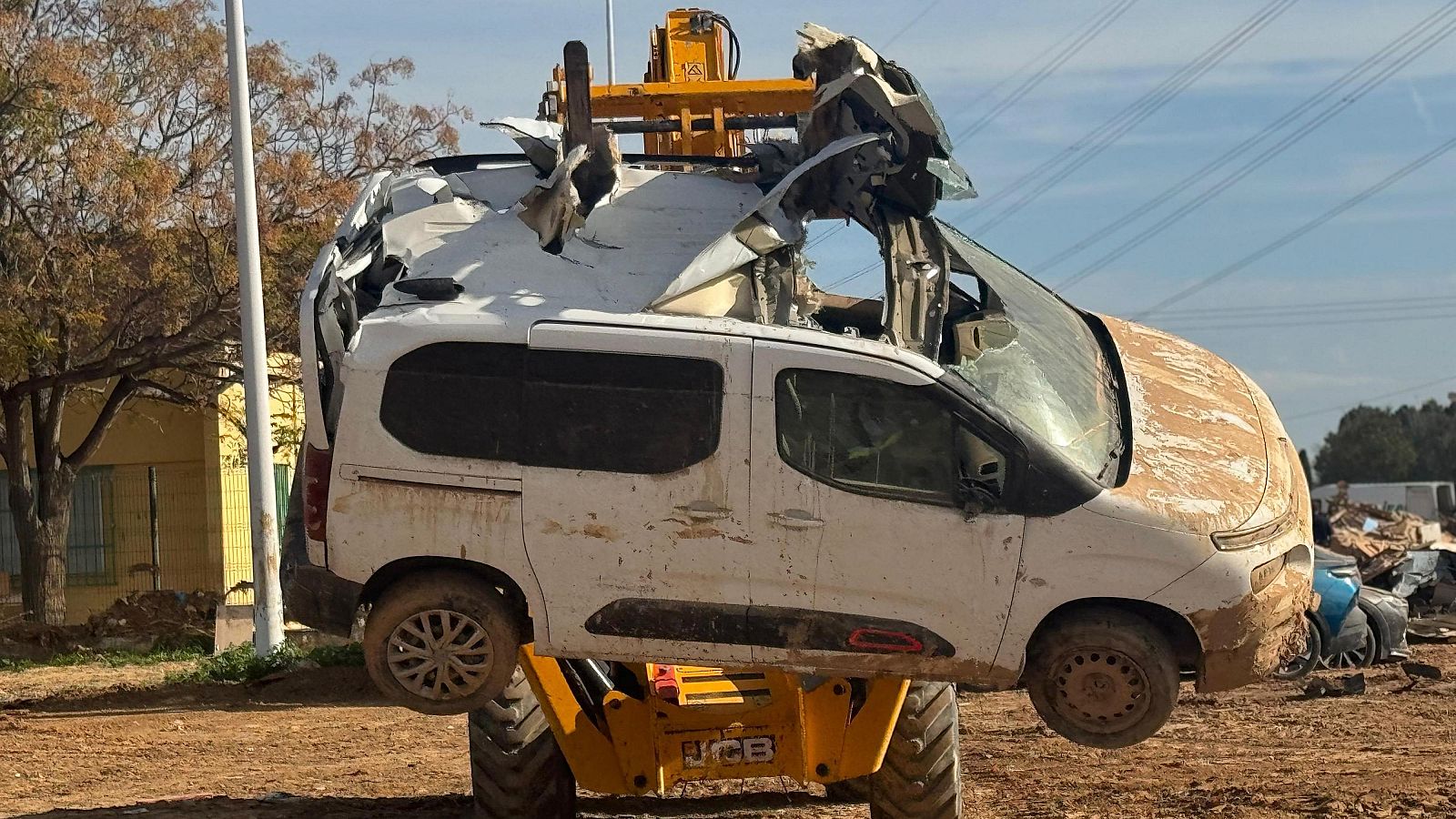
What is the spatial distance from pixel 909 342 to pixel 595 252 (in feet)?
4.23

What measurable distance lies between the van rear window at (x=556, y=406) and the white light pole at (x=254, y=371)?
10.0m

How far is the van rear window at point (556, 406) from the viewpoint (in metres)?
5.98

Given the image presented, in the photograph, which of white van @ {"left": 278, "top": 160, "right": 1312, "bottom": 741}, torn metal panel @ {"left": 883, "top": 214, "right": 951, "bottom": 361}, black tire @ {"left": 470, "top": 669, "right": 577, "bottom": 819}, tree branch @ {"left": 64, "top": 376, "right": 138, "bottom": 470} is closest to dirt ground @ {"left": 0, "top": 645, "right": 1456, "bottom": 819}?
black tire @ {"left": 470, "top": 669, "right": 577, "bottom": 819}

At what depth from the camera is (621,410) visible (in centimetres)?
602

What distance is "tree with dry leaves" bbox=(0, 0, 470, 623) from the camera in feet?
60.3

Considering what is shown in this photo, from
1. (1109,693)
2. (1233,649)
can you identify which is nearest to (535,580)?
(1109,693)

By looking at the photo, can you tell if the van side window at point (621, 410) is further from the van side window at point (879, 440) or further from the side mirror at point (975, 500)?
the side mirror at point (975, 500)

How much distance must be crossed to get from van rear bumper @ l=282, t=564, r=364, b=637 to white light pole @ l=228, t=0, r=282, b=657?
375 inches

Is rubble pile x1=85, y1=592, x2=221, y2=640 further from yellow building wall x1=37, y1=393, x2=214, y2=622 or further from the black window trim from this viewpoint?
the black window trim

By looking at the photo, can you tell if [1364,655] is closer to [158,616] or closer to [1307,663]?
[1307,663]

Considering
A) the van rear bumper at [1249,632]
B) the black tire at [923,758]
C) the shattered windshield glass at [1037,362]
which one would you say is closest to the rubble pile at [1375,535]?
the black tire at [923,758]

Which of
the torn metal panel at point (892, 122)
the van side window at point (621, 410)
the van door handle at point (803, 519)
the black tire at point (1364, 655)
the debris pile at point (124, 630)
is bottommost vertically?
the black tire at point (1364, 655)

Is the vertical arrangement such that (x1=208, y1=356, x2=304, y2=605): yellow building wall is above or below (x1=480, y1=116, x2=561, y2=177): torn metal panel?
below

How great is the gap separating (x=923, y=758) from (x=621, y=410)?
9.77ft
